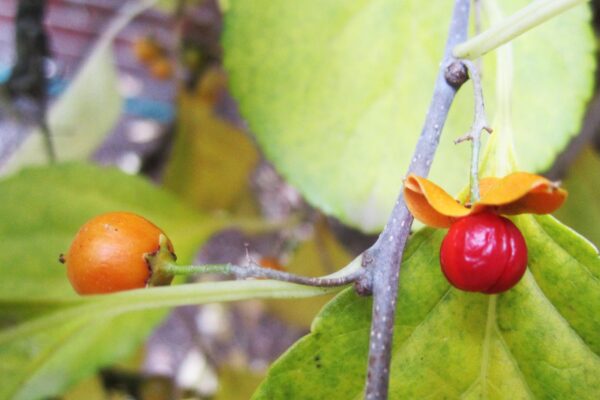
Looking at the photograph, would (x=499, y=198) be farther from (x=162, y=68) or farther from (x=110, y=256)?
(x=162, y=68)

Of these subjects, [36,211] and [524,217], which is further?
[36,211]

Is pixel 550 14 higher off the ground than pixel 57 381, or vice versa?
pixel 550 14

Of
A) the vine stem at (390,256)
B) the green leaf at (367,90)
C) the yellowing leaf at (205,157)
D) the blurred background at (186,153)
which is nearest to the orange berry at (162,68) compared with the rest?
the blurred background at (186,153)

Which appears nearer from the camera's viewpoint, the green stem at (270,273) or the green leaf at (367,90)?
the green stem at (270,273)

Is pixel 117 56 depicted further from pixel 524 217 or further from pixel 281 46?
pixel 524 217

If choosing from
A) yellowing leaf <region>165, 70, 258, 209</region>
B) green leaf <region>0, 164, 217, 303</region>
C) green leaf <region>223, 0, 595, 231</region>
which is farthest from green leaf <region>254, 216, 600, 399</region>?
yellowing leaf <region>165, 70, 258, 209</region>

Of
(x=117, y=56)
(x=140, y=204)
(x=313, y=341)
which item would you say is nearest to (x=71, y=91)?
(x=140, y=204)

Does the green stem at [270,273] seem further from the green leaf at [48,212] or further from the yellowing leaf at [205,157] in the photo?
the yellowing leaf at [205,157]
